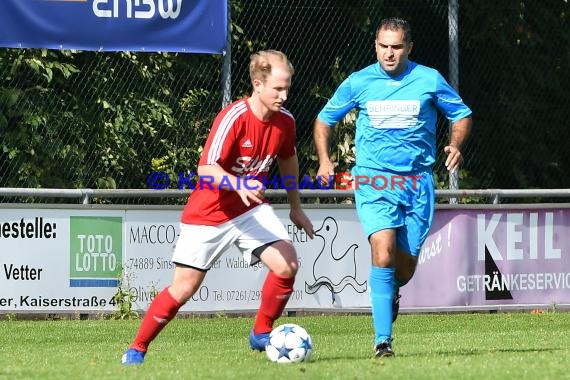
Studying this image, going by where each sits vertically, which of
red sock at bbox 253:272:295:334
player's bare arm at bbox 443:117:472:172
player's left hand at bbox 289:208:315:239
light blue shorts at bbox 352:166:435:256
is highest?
player's bare arm at bbox 443:117:472:172

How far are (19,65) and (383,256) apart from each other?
A: 6.48 metres

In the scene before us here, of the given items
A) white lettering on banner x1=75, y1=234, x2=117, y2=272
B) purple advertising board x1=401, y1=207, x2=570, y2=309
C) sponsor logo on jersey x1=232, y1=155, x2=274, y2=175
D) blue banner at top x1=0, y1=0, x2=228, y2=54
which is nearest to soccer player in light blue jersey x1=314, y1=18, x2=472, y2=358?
sponsor logo on jersey x1=232, y1=155, x2=274, y2=175

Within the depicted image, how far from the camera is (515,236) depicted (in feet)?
43.3

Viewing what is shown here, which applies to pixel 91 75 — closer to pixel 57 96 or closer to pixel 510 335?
pixel 57 96

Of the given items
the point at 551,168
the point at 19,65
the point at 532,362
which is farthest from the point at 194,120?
the point at 532,362

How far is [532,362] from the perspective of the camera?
7.48m

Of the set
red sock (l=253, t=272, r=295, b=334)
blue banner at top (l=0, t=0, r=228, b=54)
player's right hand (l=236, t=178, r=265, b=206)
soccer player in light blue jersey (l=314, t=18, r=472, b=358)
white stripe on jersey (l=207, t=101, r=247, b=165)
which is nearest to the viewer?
player's right hand (l=236, t=178, r=265, b=206)

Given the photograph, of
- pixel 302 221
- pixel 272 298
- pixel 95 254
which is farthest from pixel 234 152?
pixel 95 254

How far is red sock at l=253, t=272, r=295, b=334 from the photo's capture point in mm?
7844

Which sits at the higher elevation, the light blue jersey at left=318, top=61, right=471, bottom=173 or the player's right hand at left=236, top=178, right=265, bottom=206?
the light blue jersey at left=318, top=61, right=471, bottom=173

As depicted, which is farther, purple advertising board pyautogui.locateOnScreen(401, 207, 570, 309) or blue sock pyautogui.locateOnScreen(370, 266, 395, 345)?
purple advertising board pyautogui.locateOnScreen(401, 207, 570, 309)

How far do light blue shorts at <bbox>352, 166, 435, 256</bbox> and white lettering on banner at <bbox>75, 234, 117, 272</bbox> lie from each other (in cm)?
452

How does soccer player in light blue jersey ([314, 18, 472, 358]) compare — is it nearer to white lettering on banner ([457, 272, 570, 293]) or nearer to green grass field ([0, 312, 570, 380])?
green grass field ([0, 312, 570, 380])

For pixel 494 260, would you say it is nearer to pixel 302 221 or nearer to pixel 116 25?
pixel 116 25
